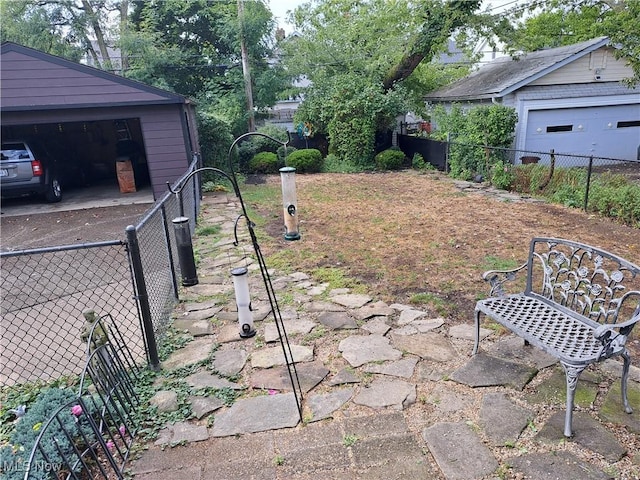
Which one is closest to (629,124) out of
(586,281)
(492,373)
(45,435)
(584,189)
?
(584,189)

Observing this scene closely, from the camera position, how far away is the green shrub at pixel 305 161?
509 inches

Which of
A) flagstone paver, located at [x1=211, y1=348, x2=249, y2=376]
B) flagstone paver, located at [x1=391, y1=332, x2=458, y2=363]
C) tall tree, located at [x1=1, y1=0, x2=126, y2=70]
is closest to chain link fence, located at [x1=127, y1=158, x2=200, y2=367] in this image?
flagstone paver, located at [x1=211, y1=348, x2=249, y2=376]

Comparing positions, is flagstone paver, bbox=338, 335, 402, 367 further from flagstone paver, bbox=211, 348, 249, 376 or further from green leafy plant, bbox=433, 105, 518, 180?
green leafy plant, bbox=433, 105, 518, 180

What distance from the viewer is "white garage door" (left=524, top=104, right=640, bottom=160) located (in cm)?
1228

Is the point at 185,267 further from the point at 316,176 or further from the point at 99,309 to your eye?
the point at 316,176

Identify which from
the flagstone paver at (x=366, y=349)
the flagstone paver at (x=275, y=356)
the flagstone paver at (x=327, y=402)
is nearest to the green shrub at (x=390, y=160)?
the flagstone paver at (x=366, y=349)

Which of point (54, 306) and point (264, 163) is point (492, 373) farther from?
point (264, 163)

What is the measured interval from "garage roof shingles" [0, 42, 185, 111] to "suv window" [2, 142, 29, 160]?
0.90 metres

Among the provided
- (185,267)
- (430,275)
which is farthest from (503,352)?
(185,267)

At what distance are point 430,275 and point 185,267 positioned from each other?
265 centimetres

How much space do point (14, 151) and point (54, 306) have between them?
6.52 m

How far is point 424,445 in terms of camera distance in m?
2.22

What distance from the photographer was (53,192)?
9.77 meters

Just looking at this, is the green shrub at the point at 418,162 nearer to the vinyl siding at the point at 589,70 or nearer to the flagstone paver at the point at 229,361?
the vinyl siding at the point at 589,70
